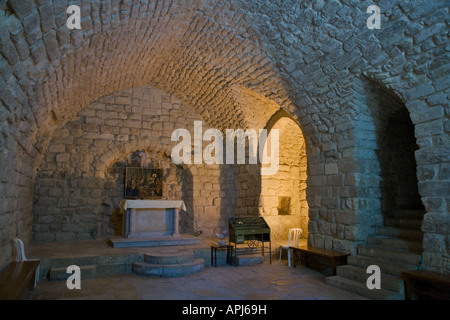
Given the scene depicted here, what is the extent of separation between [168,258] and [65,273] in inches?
62.6

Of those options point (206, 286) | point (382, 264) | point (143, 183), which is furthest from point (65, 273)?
point (382, 264)

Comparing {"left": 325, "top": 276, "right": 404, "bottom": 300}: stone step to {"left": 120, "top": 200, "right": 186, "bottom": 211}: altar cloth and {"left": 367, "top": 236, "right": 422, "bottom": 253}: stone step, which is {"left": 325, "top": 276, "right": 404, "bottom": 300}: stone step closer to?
{"left": 367, "top": 236, "right": 422, "bottom": 253}: stone step

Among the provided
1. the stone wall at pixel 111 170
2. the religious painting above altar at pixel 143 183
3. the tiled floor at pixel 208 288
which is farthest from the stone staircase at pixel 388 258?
the religious painting above altar at pixel 143 183

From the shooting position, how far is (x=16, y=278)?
3697 millimetres

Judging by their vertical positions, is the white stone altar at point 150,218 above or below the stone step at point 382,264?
above

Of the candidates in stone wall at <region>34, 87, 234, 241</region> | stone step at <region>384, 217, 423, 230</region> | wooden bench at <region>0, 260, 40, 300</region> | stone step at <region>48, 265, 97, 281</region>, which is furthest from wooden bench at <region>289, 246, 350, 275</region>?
wooden bench at <region>0, 260, 40, 300</region>

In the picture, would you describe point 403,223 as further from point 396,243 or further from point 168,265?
point 168,265

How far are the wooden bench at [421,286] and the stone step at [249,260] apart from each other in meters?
2.81

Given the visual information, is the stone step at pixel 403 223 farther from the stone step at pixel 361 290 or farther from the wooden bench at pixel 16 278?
the wooden bench at pixel 16 278

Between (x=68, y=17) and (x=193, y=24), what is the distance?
8.71 feet

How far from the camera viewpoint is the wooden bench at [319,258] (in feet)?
17.2

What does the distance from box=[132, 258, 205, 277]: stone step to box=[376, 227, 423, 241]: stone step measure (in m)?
3.14
